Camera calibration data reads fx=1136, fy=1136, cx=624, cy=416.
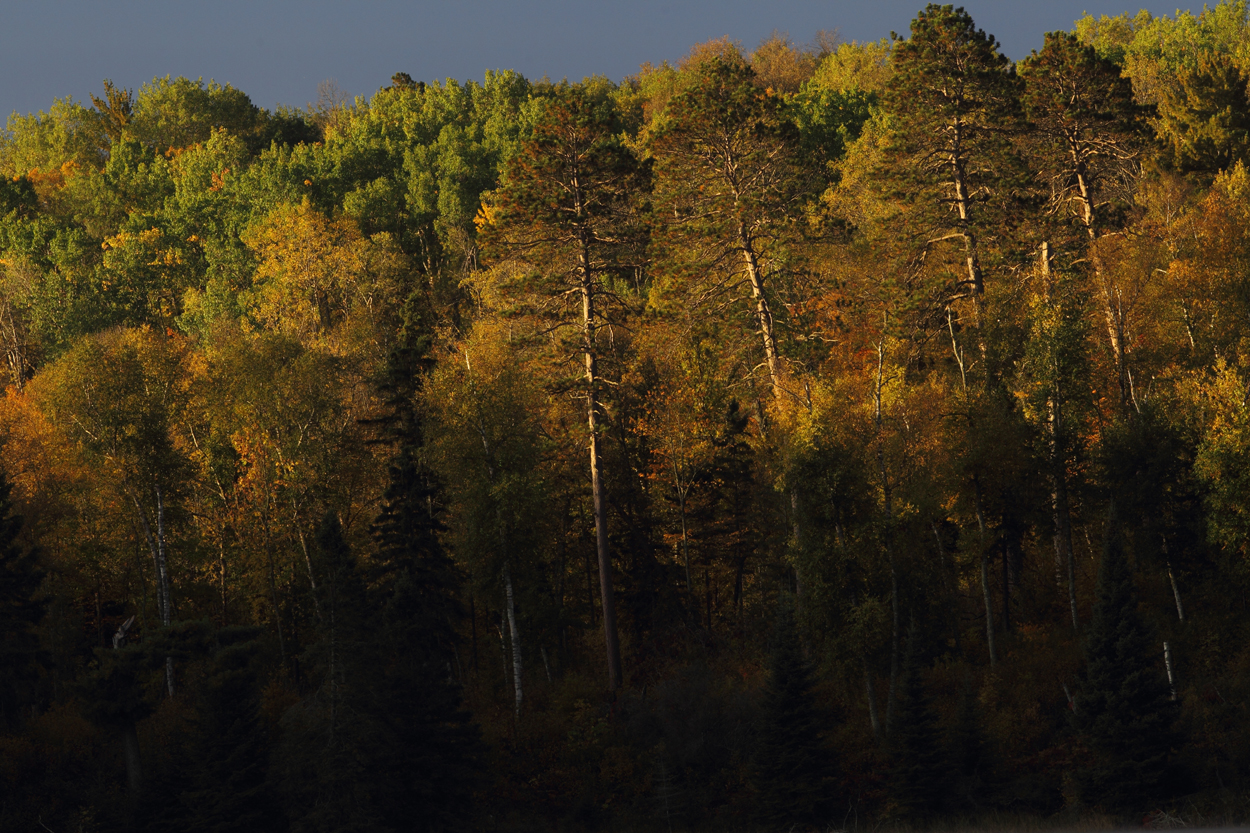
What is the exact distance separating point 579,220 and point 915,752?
19243 millimetres

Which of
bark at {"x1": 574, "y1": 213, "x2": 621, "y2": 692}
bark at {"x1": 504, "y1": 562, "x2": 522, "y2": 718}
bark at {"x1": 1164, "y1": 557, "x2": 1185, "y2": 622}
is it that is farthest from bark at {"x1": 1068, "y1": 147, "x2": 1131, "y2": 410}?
bark at {"x1": 504, "y1": 562, "x2": 522, "y2": 718}

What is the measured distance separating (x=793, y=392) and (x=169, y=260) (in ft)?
193

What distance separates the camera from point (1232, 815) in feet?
69.0

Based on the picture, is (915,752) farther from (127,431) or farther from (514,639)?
(127,431)

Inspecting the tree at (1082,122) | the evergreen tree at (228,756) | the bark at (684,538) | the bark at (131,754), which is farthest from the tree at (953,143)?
the bark at (131,754)

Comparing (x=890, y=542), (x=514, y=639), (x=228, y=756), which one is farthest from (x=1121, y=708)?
(x=228, y=756)

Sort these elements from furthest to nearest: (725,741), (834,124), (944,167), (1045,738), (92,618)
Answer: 1. (834,124)
2. (92,618)
3. (944,167)
4. (725,741)
5. (1045,738)

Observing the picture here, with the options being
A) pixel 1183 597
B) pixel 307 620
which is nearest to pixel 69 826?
pixel 307 620

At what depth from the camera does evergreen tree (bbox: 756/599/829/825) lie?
29672mm

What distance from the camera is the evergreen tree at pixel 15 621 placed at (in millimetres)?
35281

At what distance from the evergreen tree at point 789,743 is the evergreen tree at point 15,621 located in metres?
23.0

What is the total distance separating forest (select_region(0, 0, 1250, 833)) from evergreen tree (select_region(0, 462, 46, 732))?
0.50 ft

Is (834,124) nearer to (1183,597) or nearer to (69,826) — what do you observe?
(1183,597)

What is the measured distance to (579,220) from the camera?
1463 inches
